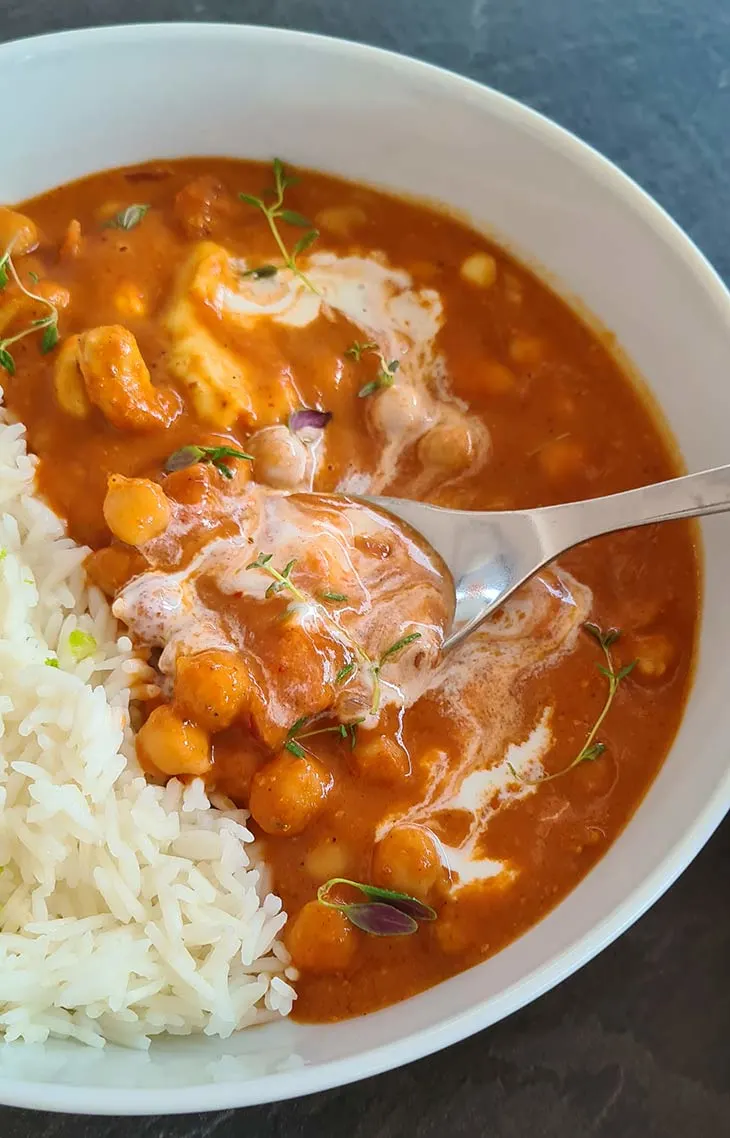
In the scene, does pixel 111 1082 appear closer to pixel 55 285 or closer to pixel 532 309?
pixel 55 285

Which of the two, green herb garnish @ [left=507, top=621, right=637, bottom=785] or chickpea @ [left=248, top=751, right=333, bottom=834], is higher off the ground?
green herb garnish @ [left=507, top=621, right=637, bottom=785]

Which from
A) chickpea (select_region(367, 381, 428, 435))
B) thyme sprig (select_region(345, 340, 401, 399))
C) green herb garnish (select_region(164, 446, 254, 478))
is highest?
thyme sprig (select_region(345, 340, 401, 399))

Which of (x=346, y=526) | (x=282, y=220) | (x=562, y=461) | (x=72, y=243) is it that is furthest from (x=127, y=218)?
(x=562, y=461)

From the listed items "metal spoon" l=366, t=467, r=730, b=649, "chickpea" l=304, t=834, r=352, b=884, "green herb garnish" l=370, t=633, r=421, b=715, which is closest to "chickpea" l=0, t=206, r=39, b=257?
"metal spoon" l=366, t=467, r=730, b=649

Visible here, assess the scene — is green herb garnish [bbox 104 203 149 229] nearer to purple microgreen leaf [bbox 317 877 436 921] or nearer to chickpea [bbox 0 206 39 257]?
chickpea [bbox 0 206 39 257]

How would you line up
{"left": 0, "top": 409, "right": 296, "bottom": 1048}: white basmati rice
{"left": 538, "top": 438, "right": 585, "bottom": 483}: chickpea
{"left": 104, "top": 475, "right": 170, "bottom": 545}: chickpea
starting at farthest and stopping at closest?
{"left": 538, "top": 438, "right": 585, "bottom": 483}: chickpea → {"left": 104, "top": 475, "right": 170, "bottom": 545}: chickpea → {"left": 0, "top": 409, "right": 296, "bottom": 1048}: white basmati rice

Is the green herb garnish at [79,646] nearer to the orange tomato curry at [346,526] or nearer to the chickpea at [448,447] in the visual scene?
the orange tomato curry at [346,526]

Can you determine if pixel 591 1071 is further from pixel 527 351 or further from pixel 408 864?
pixel 527 351

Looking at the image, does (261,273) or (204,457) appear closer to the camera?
(204,457)
